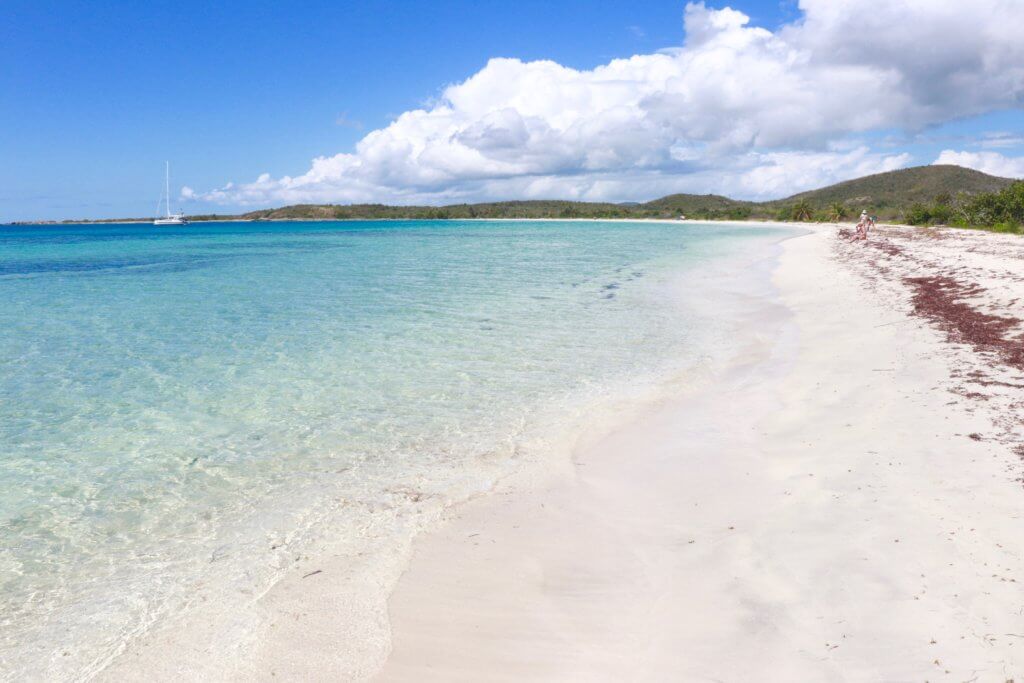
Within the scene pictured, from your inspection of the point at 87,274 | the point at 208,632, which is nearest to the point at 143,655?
the point at 208,632

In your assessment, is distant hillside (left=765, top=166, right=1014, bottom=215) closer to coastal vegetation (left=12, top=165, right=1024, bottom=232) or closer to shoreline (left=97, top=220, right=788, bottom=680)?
coastal vegetation (left=12, top=165, right=1024, bottom=232)

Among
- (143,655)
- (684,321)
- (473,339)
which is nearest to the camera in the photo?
(143,655)

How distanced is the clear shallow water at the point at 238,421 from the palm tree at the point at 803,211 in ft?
395

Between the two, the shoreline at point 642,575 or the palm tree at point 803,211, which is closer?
the shoreline at point 642,575

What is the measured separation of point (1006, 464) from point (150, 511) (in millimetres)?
10806

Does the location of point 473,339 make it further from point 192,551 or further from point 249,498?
point 192,551

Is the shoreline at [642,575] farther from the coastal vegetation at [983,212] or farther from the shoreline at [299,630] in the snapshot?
the coastal vegetation at [983,212]

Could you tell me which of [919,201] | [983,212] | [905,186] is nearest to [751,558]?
[983,212]

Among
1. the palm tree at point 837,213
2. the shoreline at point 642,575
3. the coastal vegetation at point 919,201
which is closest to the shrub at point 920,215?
the coastal vegetation at point 919,201

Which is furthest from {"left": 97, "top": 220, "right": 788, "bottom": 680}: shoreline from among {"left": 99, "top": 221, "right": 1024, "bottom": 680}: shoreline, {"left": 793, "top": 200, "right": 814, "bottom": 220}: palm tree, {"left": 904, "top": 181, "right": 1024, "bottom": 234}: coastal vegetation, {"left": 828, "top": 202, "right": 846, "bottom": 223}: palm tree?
{"left": 793, "top": 200, "right": 814, "bottom": 220}: palm tree

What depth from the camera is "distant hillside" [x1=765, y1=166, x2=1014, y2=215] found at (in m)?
135

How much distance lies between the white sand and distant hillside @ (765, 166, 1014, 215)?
140301 mm

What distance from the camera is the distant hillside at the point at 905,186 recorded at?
443ft

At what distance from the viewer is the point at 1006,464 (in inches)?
279
